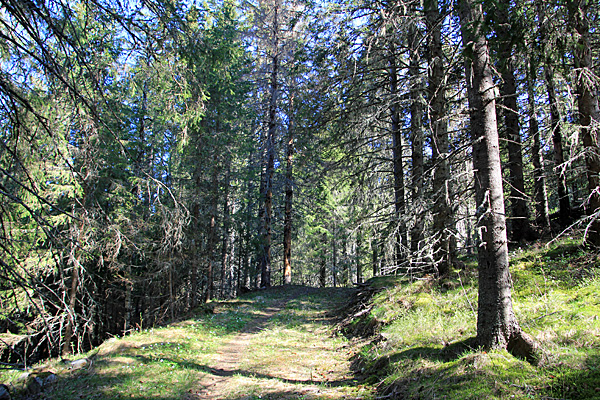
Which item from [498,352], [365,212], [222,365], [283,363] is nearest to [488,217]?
[498,352]

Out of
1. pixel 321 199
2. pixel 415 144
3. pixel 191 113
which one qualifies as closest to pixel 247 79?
pixel 321 199

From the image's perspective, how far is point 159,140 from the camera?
15.6 meters

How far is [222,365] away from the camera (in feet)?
21.7

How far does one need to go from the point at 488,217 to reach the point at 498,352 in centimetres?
161

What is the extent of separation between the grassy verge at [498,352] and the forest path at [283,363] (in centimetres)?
70

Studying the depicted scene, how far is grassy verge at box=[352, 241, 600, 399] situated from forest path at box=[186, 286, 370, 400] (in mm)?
701

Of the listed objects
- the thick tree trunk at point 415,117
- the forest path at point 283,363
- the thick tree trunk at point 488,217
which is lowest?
the forest path at point 283,363

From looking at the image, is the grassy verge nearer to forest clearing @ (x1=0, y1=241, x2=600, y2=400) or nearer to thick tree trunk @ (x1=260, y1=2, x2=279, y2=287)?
forest clearing @ (x1=0, y1=241, x2=600, y2=400)

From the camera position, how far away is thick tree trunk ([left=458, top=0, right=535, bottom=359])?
385 cm

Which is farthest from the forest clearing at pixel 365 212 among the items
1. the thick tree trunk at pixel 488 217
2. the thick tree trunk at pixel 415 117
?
the thick tree trunk at pixel 415 117

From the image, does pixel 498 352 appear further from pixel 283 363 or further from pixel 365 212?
pixel 365 212

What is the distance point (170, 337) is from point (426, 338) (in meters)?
6.21

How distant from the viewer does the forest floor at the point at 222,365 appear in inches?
197

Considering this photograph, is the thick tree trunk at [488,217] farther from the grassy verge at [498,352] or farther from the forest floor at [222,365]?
the forest floor at [222,365]
